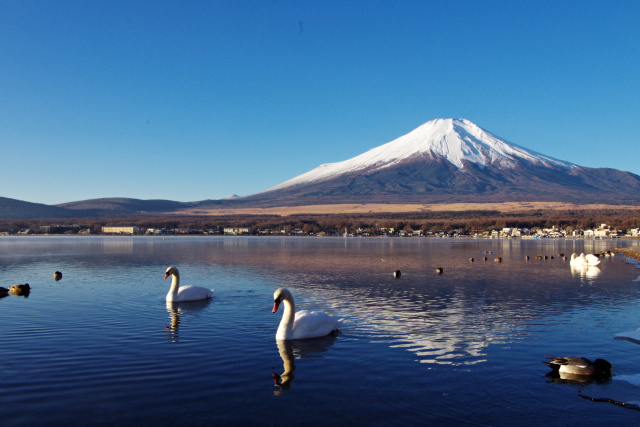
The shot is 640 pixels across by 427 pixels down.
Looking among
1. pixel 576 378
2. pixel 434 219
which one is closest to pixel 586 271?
pixel 576 378

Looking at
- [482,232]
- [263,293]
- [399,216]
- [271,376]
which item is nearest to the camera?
[271,376]

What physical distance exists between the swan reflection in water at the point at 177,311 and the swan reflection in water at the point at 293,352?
104 inches

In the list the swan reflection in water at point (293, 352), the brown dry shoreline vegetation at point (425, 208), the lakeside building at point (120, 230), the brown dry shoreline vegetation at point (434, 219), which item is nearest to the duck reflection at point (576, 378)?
the swan reflection in water at point (293, 352)

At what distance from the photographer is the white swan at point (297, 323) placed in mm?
12141

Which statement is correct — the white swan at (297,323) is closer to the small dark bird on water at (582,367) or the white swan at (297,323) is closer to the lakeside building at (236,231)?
the small dark bird on water at (582,367)

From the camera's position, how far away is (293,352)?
11.2m

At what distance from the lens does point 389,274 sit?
1133 inches

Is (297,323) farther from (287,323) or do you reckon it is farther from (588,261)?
(588,261)

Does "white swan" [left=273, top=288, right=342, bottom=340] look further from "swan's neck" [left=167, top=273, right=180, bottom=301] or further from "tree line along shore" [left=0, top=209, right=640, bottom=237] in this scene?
"tree line along shore" [left=0, top=209, right=640, bottom=237]

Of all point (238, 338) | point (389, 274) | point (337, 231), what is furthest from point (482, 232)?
point (238, 338)

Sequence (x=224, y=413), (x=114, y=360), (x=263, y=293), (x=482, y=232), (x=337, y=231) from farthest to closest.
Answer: (x=337, y=231)
(x=482, y=232)
(x=263, y=293)
(x=114, y=360)
(x=224, y=413)

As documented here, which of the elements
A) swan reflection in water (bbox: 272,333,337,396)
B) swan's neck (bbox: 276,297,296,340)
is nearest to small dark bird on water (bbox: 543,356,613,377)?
swan reflection in water (bbox: 272,333,337,396)

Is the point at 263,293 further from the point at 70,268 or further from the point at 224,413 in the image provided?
the point at 70,268

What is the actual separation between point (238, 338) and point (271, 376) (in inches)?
124
